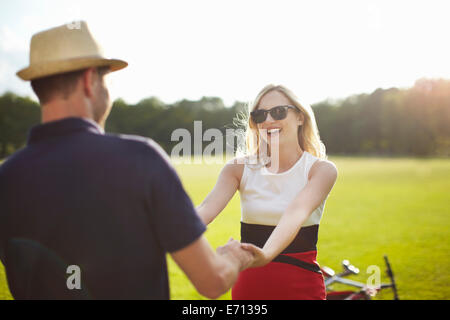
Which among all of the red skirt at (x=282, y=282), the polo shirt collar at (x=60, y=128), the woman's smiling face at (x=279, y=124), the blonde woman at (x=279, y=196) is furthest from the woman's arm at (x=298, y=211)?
the polo shirt collar at (x=60, y=128)

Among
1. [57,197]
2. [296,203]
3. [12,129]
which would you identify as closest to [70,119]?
[57,197]

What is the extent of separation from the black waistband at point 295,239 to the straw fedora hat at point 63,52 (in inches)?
79.1

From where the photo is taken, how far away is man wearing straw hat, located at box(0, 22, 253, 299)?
171 centimetres

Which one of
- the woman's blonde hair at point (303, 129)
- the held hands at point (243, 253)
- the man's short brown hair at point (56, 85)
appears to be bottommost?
the held hands at point (243, 253)

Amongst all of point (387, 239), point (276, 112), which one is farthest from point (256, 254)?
point (387, 239)

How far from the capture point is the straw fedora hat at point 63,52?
6.18ft

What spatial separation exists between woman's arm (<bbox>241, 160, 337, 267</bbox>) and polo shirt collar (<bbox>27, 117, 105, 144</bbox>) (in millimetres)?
1469

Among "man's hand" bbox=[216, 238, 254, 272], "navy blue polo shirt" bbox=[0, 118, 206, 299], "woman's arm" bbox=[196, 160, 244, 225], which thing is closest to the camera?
"navy blue polo shirt" bbox=[0, 118, 206, 299]

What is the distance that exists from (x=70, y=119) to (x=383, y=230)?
15656 mm

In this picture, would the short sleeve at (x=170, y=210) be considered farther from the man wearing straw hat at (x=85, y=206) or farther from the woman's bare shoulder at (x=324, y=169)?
the woman's bare shoulder at (x=324, y=169)

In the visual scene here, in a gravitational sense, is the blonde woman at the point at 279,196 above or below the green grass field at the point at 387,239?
above

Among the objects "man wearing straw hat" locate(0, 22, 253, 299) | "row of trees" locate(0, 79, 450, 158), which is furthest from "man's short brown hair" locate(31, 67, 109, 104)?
"row of trees" locate(0, 79, 450, 158)

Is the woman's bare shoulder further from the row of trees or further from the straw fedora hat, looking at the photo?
the row of trees
